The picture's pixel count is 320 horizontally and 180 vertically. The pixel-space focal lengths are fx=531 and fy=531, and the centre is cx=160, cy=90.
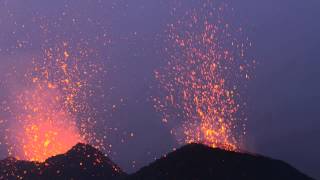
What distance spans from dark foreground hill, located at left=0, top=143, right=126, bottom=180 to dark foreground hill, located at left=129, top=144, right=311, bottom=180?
132ft

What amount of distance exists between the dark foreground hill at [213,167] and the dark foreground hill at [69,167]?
40162 millimetres

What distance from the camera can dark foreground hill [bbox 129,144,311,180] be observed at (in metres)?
99.4

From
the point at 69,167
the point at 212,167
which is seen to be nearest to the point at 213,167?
the point at 212,167

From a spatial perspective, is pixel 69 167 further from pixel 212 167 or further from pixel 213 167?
pixel 213 167

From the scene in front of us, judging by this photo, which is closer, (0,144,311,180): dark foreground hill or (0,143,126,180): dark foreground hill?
(0,144,311,180): dark foreground hill

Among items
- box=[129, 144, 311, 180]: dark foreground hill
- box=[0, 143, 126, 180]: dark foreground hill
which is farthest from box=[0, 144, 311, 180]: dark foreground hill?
box=[0, 143, 126, 180]: dark foreground hill

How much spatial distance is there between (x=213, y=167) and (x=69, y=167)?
197ft

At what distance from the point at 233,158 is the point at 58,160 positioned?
63910 millimetres

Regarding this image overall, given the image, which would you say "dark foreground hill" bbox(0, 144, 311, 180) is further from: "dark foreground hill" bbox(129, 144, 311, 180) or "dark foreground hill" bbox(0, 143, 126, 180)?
"dark foreground hill" bbox(0, 143, 126, 180)

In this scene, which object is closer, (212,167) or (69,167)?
(212,167)

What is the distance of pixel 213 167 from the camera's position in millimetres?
101938

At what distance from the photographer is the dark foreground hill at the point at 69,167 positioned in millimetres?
145250

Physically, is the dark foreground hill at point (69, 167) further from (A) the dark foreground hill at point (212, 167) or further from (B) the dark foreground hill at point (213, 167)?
(B) the dark foreground hill at point (213, 167)

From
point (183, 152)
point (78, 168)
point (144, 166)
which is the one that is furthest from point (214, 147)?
point (78, 168)
